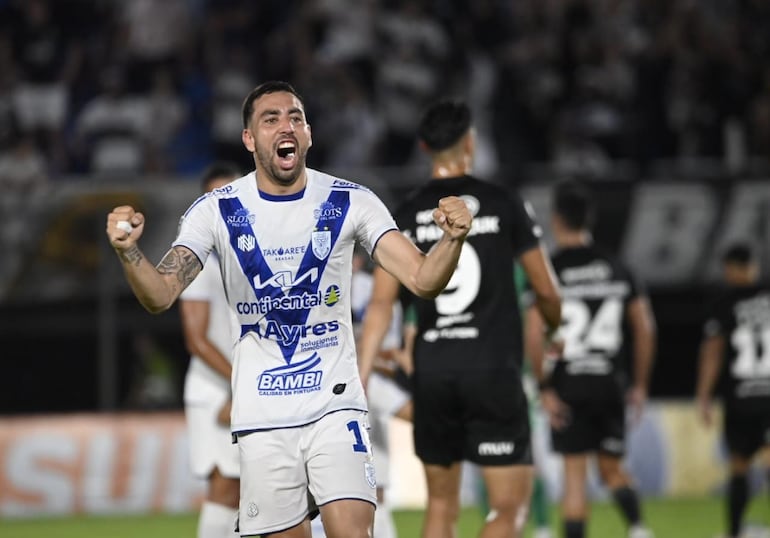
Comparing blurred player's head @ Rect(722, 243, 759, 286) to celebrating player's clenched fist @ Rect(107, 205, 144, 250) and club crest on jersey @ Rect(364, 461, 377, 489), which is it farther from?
celebrating player's clenched fist @ Rect(107, 205, 144, 250)

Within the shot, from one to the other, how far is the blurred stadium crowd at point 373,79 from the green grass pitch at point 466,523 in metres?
3.45

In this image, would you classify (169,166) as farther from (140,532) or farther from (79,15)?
(140,532)

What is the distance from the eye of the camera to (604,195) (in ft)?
48.5

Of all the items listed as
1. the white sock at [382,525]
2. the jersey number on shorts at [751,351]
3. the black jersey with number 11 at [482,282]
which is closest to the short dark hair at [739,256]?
the jersey number on shorts at [751,351]

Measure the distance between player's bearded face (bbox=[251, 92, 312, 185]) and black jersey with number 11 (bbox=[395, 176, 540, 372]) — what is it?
1740 mm

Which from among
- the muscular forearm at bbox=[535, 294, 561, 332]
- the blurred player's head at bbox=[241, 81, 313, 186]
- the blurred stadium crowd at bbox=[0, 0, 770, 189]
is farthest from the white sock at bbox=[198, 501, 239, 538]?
the blurred stadium crowd at bbox=[0, 0, 770, 189]

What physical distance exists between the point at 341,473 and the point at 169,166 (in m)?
10.4

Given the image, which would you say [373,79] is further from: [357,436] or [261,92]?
[357,436]

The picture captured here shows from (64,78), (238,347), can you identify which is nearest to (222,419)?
(238,347)

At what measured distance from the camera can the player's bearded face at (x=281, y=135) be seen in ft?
18.9

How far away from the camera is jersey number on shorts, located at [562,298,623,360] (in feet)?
33.5

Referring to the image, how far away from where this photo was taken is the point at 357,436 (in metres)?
5.85

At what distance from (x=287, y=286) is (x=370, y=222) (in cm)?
39

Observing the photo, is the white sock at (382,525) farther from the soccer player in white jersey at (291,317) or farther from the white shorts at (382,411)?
the soccer player in white jersey at (291,317)
